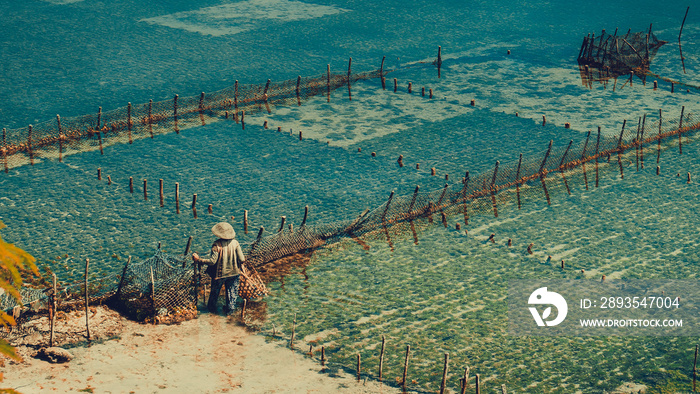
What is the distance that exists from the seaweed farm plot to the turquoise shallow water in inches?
1.9

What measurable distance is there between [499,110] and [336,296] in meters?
13.9

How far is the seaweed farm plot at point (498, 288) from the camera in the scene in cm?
1341

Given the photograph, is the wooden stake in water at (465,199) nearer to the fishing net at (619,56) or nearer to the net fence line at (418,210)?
the net fence line at (418,210)

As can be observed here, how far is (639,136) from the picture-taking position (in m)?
24.7

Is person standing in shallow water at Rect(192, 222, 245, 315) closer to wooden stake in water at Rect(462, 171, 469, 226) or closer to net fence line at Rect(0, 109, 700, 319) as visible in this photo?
net fence line at Rect(0, 109, 700, 319)

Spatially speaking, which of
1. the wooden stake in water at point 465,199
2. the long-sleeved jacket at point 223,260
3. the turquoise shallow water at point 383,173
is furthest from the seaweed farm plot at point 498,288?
the long-sleeved jacket at point 223,260

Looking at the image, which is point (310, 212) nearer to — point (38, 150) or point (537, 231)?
point (537, 231)

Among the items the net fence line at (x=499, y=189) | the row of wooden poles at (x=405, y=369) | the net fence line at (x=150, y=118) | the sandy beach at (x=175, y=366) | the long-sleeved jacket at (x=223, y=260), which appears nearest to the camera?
the row of wooden poles at (x=405, y=369)

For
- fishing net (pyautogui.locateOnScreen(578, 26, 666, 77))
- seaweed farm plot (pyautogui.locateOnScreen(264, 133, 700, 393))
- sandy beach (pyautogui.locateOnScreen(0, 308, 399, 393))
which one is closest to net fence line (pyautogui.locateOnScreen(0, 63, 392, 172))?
fishing net (pyautogui.locateOnScreen(578, 26, 666, 77))

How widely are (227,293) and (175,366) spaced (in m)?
2.08

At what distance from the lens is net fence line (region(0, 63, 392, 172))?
23234 millimetres

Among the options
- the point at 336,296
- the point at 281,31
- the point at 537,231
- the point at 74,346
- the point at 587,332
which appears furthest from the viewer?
the point at 281,31

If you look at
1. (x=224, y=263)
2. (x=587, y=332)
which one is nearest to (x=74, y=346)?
(x=224, y=263)

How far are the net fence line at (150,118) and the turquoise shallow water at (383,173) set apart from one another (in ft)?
2.44
